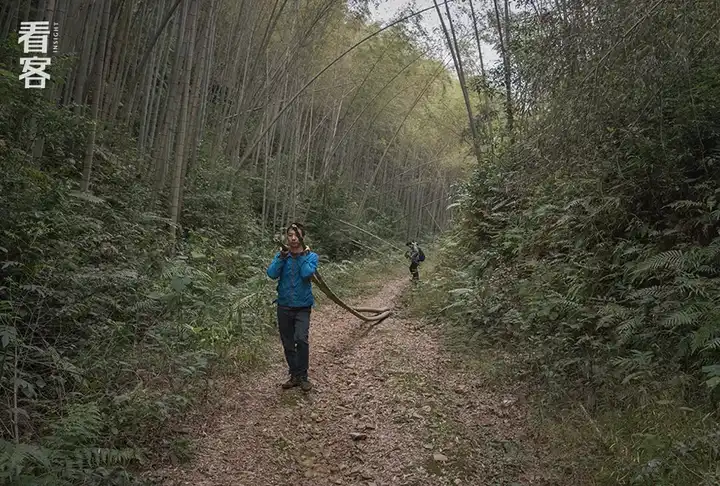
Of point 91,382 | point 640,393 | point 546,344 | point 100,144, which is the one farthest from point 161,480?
point 100,144

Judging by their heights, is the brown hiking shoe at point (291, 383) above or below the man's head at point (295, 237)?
below

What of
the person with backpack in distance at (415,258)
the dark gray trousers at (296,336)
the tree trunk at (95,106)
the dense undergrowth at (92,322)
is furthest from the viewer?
the person with backpack in distance at (415,258)

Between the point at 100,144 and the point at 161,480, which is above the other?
the point at 100,144

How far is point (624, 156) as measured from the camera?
13.4ft

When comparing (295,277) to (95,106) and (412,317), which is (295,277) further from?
(95,106)

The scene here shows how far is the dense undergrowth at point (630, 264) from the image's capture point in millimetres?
2646

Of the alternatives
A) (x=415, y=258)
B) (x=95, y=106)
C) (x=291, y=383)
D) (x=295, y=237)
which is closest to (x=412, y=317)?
(x=415, y=258)

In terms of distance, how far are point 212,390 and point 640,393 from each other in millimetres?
2765

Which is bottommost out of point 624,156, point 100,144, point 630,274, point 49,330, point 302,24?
point 49,330

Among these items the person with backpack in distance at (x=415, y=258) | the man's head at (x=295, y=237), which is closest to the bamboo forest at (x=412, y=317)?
the man's head at (x=295, y=237)

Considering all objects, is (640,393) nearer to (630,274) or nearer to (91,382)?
(630,274)

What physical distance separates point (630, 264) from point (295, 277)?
255 centimetres

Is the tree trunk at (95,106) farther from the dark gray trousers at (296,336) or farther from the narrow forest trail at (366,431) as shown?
the dark gray trousers at (296,336)

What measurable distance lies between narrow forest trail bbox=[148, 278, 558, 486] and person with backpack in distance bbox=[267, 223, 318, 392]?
0.68ft
